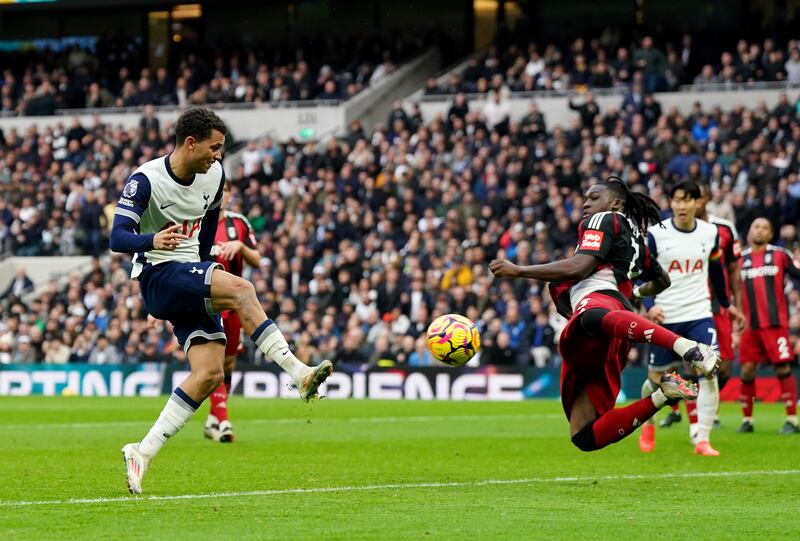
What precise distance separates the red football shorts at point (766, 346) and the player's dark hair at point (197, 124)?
9.50m

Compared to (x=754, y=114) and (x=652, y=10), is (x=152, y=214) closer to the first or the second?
(x=754, y=114)

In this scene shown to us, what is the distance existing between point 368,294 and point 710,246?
46.5 ft

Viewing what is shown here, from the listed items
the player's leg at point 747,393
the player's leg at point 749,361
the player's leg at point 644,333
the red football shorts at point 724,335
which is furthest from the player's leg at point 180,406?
the player's leg at point 749,361

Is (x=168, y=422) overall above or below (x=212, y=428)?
above

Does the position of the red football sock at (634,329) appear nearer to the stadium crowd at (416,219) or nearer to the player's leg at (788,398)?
the player's leg at (788,398)

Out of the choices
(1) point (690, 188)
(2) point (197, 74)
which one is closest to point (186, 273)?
(1) point (690, 188)

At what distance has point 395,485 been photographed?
9742 millimetres

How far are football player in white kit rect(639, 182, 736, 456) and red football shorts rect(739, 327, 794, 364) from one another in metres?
3.60

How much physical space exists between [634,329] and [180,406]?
2.95m

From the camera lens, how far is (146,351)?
2809cm

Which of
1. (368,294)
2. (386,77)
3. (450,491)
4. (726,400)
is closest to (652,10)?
(386,77)

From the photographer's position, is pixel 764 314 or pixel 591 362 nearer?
pixel 591 362

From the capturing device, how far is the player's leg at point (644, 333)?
861cm

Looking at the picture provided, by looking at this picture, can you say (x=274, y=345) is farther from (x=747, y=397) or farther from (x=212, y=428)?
(x=747, y=397)
